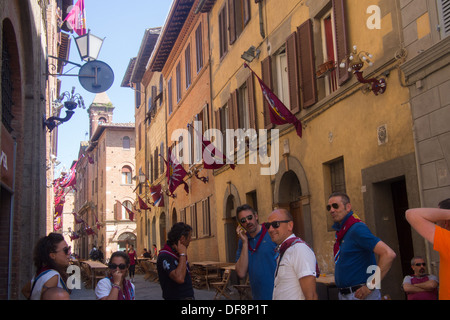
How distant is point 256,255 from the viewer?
15.9ft

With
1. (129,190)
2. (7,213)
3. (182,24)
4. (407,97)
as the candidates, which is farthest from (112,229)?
(407,97)

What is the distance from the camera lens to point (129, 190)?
4931 cm

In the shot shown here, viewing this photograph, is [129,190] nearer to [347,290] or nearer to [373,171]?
[373,171]

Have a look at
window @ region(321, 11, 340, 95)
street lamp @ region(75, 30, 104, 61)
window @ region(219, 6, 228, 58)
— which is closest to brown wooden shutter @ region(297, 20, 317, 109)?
window @ region(321, 11, 340, 95)

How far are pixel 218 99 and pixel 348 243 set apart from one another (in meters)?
13.6

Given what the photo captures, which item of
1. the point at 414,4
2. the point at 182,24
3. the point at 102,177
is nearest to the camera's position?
the point at 414,4

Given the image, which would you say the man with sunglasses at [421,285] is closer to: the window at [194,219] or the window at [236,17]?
the window at [236,17]

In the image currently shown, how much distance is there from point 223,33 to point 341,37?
8325mm

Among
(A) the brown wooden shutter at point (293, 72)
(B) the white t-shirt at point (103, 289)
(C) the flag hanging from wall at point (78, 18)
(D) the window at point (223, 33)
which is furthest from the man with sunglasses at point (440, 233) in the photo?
(D) the window at point (223, 33)

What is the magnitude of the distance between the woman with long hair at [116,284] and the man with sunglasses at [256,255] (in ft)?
3.81

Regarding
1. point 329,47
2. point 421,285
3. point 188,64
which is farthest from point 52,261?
point 188,64

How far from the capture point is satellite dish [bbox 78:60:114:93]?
11.2m

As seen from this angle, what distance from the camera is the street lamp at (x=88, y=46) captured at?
11.8 m

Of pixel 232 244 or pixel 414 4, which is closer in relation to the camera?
pixel 414 4
